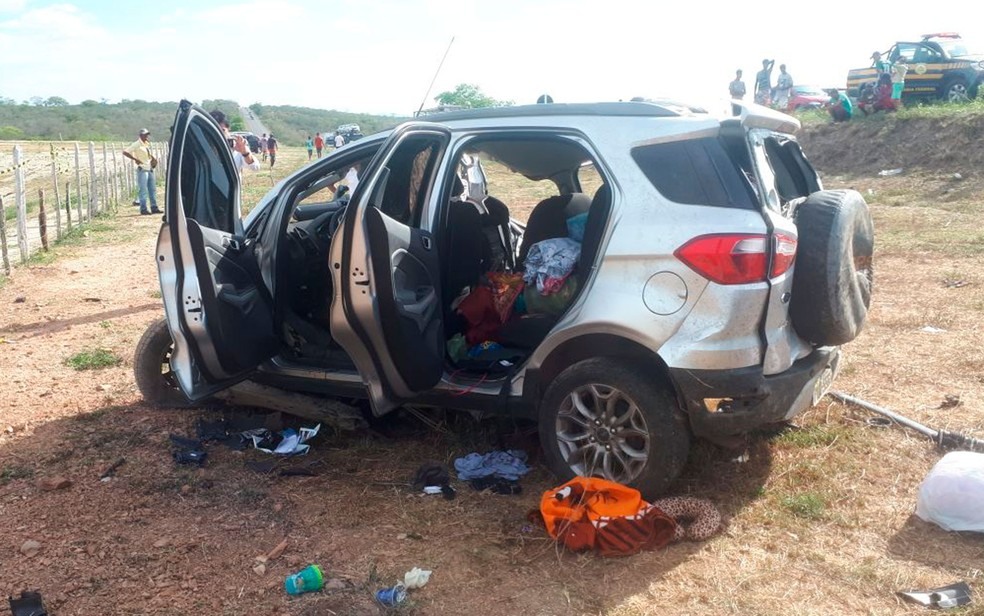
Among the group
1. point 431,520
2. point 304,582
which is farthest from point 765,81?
point 304,582

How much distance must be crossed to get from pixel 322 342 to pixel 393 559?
5.50 feet

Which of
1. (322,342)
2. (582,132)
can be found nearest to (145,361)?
(322,342)

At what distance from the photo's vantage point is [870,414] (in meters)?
5.07

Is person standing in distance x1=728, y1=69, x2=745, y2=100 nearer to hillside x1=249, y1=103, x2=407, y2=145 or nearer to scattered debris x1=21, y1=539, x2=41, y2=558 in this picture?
scattered debris x1=21, y1=539, x2=41, y2=558

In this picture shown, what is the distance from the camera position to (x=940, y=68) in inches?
852

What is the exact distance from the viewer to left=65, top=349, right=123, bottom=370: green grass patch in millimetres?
6480

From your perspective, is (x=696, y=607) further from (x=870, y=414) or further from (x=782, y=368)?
(x=870, y=414)

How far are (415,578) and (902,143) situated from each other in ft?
63.4

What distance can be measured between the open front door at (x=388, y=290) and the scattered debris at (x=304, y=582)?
98 centimetres

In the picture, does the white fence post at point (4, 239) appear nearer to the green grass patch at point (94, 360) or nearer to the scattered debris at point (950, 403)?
the green grass patch at point (94, 360)

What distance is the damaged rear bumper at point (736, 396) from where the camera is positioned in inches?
144

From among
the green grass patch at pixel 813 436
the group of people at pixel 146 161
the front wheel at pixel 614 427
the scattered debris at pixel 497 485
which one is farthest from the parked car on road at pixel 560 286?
the group of people at pixel 146 161

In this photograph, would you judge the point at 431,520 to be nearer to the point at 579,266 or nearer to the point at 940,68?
the point at 579,266

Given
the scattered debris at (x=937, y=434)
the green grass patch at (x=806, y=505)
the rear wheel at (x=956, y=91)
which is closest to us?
the green grass patch at (x=806, y=505)
